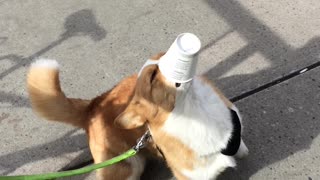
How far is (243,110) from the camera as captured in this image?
3260mm

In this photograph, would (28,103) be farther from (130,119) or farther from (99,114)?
(130,119)

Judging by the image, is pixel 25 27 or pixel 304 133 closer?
pixel 304 133

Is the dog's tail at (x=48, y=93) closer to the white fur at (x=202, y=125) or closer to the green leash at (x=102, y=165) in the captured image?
the green leash at (x=102, y=165)

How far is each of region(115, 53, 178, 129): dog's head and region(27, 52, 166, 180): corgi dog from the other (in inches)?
7.5

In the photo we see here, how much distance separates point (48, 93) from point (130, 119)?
0.46 meters

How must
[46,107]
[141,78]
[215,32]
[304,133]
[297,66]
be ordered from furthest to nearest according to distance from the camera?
[215,32] → [297,66] → [304,133] → [46,107] → [141,78]

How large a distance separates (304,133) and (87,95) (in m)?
1.50

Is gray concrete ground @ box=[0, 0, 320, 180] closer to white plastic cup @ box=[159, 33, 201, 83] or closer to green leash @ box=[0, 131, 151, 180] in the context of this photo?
green leash @ box=[0, 131, 151, 180]

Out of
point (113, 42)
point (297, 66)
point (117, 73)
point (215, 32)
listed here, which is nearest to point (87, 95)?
point (117, 73)

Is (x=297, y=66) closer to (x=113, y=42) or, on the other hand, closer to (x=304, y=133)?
(x=304, y=133)

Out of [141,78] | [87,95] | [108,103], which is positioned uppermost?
[141,78]

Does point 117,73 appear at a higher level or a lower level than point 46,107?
lower

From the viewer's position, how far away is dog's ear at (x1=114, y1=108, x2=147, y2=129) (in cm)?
239

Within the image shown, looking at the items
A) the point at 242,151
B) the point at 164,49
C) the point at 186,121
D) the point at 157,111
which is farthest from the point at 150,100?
the point at 164,49
